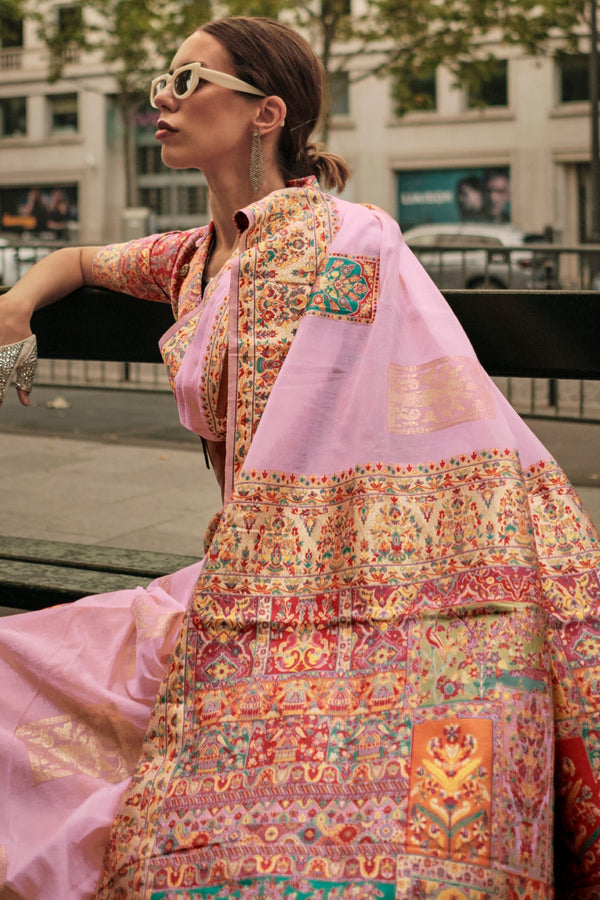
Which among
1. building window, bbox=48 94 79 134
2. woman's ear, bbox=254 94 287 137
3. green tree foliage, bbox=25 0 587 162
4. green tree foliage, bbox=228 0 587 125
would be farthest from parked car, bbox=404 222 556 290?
building window, bbox=48 94 79 134

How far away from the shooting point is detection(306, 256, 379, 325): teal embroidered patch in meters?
2.24

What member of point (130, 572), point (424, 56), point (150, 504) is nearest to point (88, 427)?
point (150, 504)

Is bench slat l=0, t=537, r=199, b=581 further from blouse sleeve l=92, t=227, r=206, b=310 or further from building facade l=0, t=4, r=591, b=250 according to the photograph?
building facade l=0, t=4, r=591, b=250

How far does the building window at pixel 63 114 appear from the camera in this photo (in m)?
38.2

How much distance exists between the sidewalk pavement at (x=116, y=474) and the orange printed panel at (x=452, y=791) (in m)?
3.26

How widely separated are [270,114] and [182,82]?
0.20m

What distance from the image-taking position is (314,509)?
7.11ft

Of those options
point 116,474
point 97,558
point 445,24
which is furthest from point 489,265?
point 445,24

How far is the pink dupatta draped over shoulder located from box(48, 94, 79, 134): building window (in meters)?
38.1

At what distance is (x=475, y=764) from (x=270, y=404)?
76cm

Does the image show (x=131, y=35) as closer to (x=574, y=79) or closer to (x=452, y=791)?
(x=574, y=79)

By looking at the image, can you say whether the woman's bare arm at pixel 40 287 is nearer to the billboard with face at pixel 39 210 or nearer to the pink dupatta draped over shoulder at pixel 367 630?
the pink dupatta draped over shoulder at pixel 367 630

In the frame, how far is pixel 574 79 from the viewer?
105 feet

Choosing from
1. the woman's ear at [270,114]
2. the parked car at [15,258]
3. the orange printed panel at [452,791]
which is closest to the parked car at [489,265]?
the parked car at [15,258]
